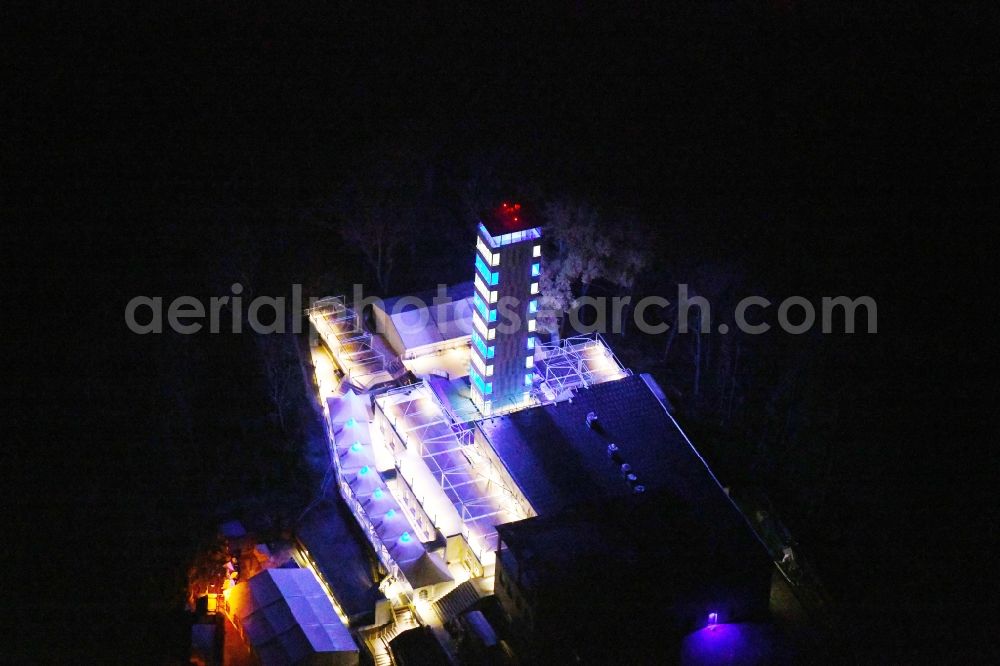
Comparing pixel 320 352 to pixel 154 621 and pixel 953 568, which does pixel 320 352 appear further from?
pixel 953 568

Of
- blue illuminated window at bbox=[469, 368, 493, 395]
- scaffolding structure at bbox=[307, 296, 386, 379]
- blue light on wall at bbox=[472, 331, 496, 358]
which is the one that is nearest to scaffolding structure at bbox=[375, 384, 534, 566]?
blue illuminated window at bbox=[469, 368, 493, 395]

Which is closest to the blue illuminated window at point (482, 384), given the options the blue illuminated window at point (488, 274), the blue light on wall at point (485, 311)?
the blue light on wall at point (485, 311)

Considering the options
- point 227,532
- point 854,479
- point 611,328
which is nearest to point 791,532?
point 854,479

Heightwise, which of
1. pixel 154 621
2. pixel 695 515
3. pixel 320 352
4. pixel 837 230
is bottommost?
pixel 154 621

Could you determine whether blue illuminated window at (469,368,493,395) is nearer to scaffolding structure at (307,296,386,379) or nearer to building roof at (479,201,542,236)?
scaffolding structure at (307,296,386,379)

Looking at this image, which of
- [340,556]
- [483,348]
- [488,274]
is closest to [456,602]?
[340,556]

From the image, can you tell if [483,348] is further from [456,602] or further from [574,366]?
[456,602]
